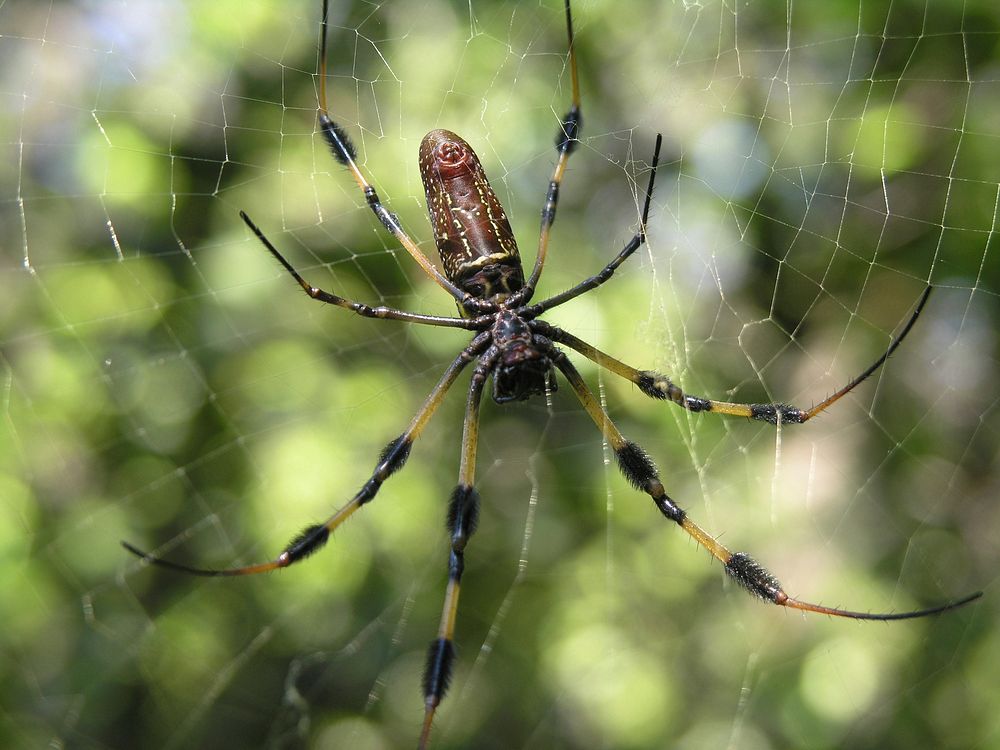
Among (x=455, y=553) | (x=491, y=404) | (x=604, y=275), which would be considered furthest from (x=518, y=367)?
(x=491, y=404)

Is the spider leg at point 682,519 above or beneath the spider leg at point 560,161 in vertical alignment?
beneath

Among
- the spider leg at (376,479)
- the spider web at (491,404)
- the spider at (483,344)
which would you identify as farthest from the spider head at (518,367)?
the spider web at (491,404)

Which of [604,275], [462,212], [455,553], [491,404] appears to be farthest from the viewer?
[491,404]

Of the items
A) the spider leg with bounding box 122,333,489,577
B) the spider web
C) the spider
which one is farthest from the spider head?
the spider web

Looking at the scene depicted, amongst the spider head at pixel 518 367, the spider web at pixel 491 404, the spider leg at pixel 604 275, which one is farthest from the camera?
the spider web at pixel 491 404

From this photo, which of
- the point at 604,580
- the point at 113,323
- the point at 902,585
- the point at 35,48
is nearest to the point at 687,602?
the point at 604,580

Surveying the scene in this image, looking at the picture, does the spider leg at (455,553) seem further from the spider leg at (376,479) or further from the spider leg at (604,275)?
the spider leg at (604,275)

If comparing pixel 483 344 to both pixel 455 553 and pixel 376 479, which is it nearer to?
pixel 376 479
